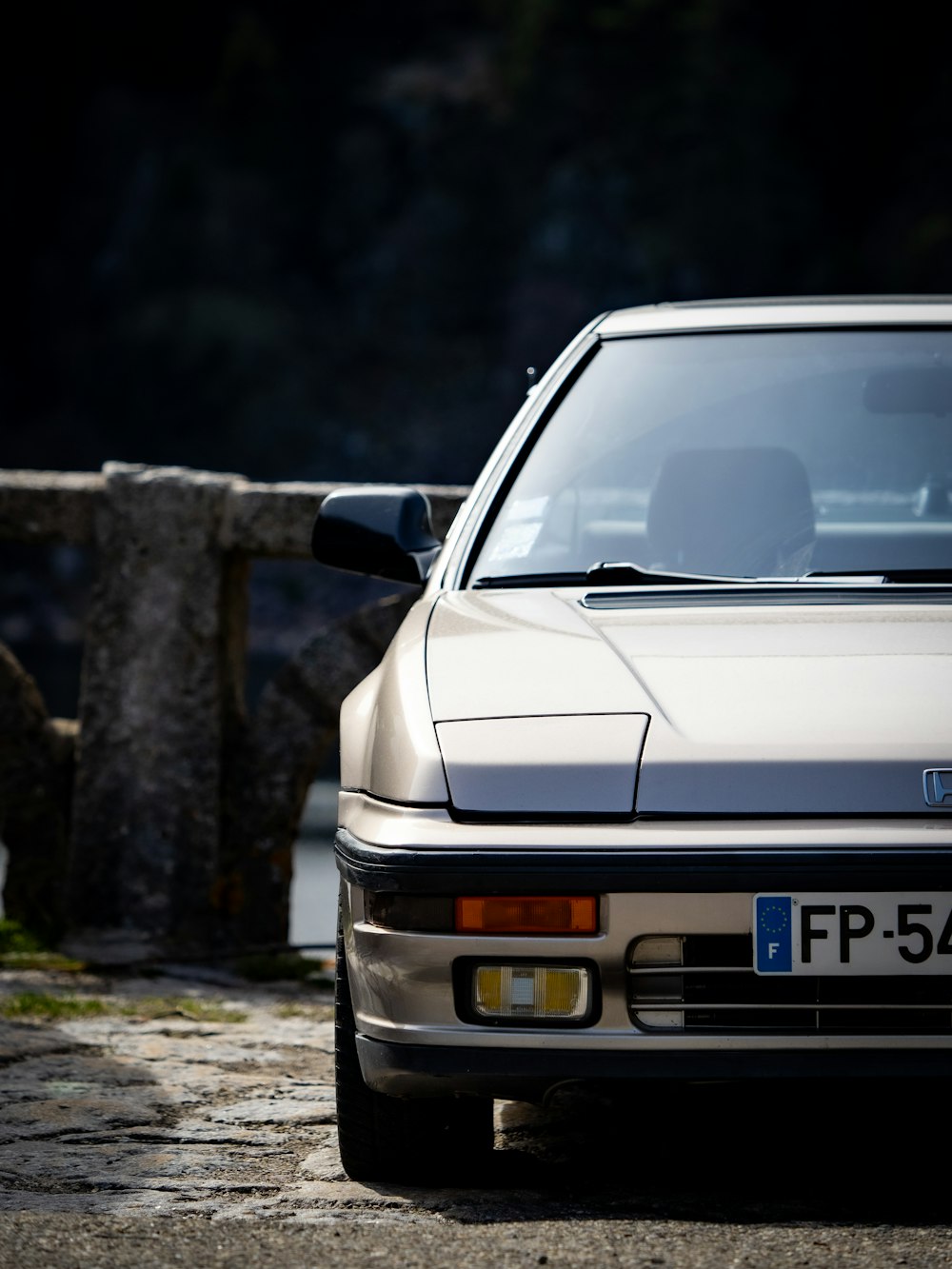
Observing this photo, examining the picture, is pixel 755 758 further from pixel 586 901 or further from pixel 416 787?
pixel 416 787

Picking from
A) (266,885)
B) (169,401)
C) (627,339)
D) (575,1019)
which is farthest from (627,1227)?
(169,401)

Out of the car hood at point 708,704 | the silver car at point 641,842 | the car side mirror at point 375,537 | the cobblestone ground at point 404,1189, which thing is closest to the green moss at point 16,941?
the cobblestone ground at point 404,1189

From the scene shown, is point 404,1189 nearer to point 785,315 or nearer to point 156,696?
point 785,315

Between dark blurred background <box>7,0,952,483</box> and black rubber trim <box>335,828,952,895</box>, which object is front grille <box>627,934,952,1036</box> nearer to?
black rubber trim <box>335,828,952,895</box>

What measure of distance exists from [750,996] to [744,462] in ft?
4.23

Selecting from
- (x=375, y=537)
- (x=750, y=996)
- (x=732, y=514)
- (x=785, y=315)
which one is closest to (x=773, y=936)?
(x=750, y=996)

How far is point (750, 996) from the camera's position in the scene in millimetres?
2344

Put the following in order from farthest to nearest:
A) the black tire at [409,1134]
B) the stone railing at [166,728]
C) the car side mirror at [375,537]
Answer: the stone railing at [166,728], the car side mirror at [375,537], the black tire at [409,1134]

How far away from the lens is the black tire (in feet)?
8.78

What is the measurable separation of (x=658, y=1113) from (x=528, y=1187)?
562mm

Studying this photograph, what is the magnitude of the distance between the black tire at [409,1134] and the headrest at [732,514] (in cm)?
101

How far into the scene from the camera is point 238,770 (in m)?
5.82

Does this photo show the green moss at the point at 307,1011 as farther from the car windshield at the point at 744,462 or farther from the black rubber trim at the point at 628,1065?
the black rubber trim at the point at 628,1065

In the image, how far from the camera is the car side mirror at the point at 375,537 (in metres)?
3.44
